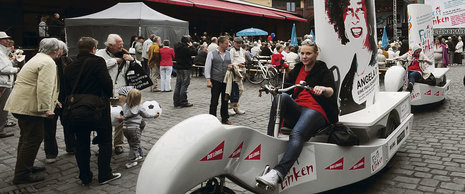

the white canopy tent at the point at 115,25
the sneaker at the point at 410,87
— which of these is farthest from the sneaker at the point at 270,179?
the white canopy tent at the point at 115,25

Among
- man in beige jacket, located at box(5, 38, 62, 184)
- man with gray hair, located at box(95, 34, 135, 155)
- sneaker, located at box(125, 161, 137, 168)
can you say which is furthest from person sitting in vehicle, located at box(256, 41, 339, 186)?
man in beige jacket, located at box(5, 38, 62, 184)

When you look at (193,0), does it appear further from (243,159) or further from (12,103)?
(243,159)

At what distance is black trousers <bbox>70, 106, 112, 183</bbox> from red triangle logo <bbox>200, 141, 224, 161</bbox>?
220 cm

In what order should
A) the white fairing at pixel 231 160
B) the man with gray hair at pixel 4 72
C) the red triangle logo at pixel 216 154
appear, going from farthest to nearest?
the man with gray hair at pixel 4 72 < the red triangle logo at pixel 216 154 < the white fairing at pixel 231 160

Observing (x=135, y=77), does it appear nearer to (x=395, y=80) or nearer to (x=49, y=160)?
(x=49, y=160)

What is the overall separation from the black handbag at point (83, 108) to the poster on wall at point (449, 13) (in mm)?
16426

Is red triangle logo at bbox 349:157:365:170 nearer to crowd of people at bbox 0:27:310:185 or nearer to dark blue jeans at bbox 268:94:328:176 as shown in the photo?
dark blue jeans at bbox 268:94:328:176

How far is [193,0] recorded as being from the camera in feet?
82.1

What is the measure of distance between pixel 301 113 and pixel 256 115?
4858 millimetres

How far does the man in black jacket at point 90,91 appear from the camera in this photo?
177 inches

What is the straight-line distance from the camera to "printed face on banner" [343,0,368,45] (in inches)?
192

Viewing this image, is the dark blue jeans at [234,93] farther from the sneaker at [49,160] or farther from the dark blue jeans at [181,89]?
the sneaker at [49,160]

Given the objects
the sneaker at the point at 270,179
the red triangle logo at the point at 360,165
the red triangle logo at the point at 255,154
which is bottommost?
the red triangle logo at the point at 360,165

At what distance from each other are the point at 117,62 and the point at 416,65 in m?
6.91
